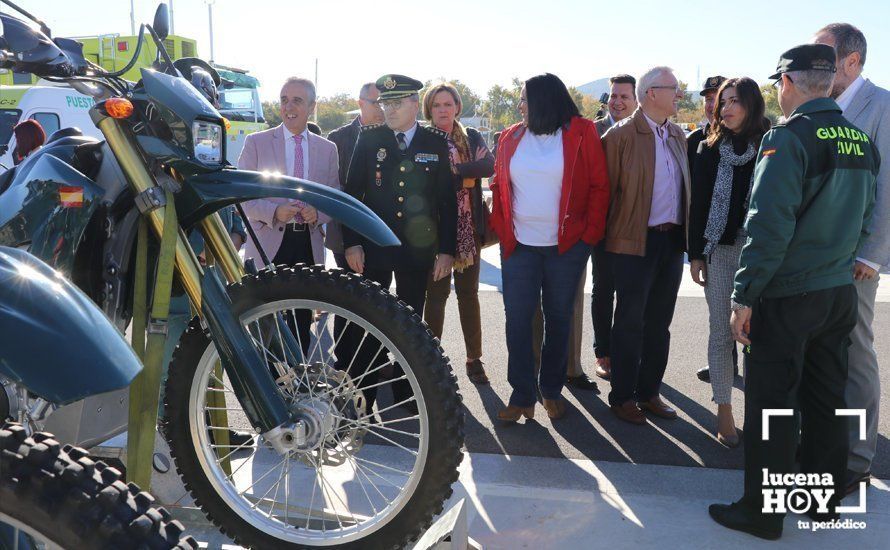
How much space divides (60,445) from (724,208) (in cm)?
322

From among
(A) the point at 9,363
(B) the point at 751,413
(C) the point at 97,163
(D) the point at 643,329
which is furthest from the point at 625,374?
(A) the point at 9,363

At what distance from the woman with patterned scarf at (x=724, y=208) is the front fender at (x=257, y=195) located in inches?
85.3

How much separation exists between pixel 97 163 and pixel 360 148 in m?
1.93

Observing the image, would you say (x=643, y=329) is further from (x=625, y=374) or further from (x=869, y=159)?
(x=869, y=159)

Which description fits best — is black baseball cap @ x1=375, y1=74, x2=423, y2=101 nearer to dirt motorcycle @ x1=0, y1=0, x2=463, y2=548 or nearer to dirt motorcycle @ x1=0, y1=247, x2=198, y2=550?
dirt motorcycle @ x1=0, y1=0, x2=463, y2=548

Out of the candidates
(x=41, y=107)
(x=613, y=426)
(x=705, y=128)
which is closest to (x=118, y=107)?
(x=613, y=426)

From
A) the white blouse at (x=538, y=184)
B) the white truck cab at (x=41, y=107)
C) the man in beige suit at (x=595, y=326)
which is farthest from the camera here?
the white truck cab at (x=41, y=107)

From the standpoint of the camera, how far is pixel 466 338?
500 centimetres

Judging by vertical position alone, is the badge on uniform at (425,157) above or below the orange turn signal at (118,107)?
below

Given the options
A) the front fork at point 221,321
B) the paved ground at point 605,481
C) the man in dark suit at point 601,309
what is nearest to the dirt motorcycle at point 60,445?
the front fork at point 221,321

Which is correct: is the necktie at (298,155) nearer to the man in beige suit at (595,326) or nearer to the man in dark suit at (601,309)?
the man in beige suit at (595,326)

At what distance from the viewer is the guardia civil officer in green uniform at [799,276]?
269cm

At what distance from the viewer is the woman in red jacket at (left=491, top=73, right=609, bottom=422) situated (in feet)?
12.6

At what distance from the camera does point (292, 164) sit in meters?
4.31
